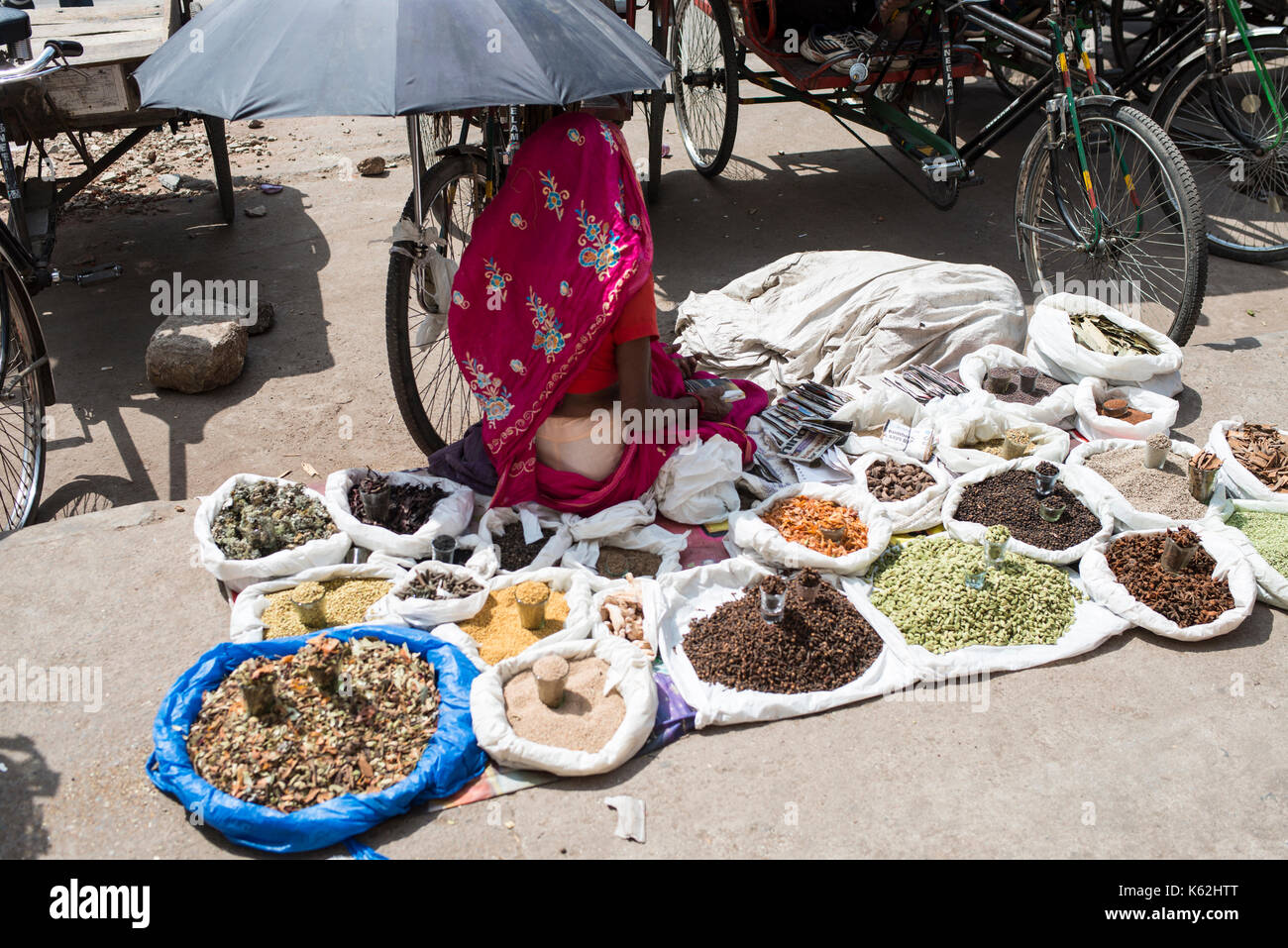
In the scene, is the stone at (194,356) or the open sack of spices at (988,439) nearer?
the open sack of spices at (988,439)

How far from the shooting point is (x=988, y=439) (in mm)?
3867

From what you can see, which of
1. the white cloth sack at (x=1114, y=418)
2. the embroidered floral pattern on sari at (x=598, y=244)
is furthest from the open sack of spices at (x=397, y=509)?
the white cloth sack at (x=1114, y=418)

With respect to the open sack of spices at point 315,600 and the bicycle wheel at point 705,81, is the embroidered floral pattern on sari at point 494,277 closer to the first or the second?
the open sack of spices at point 315,600

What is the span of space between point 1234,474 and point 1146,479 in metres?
0.30

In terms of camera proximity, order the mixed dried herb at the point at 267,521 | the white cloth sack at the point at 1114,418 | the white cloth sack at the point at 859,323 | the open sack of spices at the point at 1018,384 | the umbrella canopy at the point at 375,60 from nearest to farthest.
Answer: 1. the umbrella canopy at the point at 375,60
2. the mixed dried herb at the point at 267,521
3. the white cloth sack at the point at 1114,418
4. the open sack of spices at the point at 1018,384
5. the white cloth sack at the point at 859,323

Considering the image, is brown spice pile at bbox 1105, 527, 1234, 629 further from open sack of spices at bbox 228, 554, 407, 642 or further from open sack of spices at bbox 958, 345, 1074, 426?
open sack of spices at bbox 228, 554, 407, 642

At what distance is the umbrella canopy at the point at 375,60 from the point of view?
8.55 feet

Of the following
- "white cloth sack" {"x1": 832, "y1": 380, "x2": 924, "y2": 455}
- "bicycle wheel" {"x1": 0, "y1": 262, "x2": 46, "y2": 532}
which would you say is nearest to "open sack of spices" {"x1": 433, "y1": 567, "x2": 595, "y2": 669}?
"white cloth sack" {"x1": 832, "y1": 380, "x2": 924, "y2": 455}

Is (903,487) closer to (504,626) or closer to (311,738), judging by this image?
(504,626)

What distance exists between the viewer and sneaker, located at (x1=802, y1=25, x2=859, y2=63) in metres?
5.20

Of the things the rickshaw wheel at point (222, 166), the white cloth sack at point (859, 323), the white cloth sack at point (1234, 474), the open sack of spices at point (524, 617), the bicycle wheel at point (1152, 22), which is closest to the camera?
the open sack of spices at point (524, 617)

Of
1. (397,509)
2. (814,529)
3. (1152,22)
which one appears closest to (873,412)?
(814,529)

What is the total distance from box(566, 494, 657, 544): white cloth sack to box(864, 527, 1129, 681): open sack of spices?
2.59ft

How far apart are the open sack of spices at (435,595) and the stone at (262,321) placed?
227 cm
